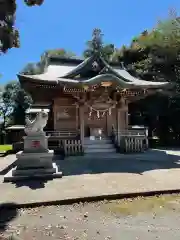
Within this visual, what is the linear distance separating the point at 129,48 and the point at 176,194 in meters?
21.6

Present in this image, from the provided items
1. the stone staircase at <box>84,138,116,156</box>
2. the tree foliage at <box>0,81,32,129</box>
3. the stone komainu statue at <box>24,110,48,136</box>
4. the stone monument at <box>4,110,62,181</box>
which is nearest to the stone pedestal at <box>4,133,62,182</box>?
the stone monument at <box>4,110,62,181</box>

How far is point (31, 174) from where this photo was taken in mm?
7207

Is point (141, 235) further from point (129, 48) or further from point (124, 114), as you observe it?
point (129, 48)

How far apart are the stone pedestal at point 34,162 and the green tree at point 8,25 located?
9.70ft

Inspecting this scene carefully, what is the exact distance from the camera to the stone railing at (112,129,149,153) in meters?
12.8

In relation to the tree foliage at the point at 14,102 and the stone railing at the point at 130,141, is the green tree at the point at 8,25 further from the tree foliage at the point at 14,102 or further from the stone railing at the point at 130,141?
the tree foliage at the point at 14,102

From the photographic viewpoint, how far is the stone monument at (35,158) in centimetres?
721

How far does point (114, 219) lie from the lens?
4156 millimetres

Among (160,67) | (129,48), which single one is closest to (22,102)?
(129,48)

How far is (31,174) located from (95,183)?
1.91 meters

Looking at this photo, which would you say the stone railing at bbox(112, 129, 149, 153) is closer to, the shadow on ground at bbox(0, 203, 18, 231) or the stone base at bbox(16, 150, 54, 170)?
the stone base at bbox(16, 150, 54, 170)


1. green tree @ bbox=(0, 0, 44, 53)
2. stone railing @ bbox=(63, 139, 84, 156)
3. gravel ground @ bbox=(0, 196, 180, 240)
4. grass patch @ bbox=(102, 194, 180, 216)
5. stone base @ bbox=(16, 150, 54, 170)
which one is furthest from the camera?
stone railing @ bbox=(63, 139, 84, 156)

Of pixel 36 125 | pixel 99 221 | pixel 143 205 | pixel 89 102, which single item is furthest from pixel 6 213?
pixel 89 102

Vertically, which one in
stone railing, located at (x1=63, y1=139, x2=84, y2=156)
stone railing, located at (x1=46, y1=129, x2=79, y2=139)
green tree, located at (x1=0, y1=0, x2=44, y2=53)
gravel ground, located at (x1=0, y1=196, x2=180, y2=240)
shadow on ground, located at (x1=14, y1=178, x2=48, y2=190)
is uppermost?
green tree, located at (x1=0, y1=0, x2=44, y2=53)
